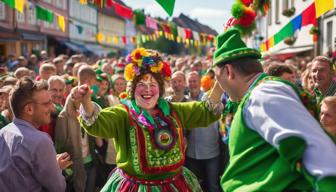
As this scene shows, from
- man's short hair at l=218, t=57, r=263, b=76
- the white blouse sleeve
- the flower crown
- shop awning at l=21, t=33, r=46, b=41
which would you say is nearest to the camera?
the white blouse sleeve

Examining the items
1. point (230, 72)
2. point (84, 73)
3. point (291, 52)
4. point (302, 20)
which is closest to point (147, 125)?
point (230, 72)

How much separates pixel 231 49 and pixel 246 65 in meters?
0.14

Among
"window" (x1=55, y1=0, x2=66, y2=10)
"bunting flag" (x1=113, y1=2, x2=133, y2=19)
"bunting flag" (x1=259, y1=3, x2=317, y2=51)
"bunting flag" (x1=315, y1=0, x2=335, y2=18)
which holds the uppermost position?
"window" (x1=55, y1=0, x2=66, y2=10)

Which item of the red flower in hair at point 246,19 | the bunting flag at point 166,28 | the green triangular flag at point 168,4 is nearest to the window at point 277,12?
the bunting flag at point 166,28

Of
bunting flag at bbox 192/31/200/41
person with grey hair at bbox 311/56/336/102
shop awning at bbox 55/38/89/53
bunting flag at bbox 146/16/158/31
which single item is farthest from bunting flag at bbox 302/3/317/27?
shop awning at bbox 55/38/89/53

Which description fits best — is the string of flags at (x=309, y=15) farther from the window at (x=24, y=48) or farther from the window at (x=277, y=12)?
the window at (x=24, y=48)

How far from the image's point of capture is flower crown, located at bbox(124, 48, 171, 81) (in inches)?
143

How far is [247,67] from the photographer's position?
2258 mm

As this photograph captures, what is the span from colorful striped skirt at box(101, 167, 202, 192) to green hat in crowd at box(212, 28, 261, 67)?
1402mm

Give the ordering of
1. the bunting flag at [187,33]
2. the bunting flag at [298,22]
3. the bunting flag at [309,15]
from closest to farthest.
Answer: the bunting flag at [309,15] → the bunting flag at [298,22] → the bunting flag at [187,33]

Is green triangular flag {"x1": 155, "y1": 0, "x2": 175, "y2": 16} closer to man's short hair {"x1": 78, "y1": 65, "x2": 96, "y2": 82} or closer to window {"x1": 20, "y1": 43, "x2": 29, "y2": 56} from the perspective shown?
man's short hair {"x1": 78, "y1": 65, "x2": 96, "y2": 82}

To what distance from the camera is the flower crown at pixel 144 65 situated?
3.62 meters

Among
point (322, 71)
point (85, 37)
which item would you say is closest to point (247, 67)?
point (322, 71)

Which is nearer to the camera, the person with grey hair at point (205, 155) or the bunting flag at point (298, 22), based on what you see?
the person with grey hair at point (205, 155)
